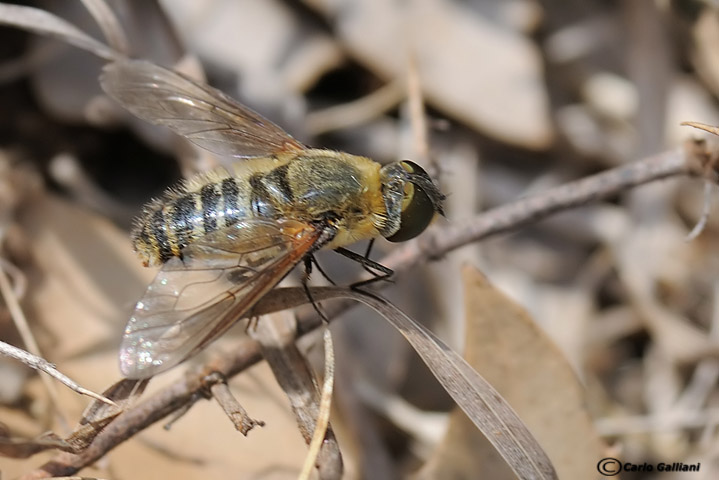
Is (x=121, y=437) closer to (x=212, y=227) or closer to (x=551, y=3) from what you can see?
(x=212, y=227)

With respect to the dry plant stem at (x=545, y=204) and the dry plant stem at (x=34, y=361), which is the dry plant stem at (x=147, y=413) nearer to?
the dry plant stem at (x=34, y=361)

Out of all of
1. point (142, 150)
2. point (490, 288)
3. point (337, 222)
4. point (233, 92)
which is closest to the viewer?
point (490, 288)

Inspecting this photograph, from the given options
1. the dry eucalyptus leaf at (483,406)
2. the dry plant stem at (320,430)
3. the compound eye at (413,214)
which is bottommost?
the dry plant stem at (320,430)

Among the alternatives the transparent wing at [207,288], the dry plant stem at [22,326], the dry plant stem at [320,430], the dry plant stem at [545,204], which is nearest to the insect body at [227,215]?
the transparent wing at [207,288]

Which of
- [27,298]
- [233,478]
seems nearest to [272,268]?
[233,478]

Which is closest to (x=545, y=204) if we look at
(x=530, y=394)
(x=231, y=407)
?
(x=530, y=394)

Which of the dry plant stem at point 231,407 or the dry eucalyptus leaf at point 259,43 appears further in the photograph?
the dry eucalyptus leaf at point 259,43
